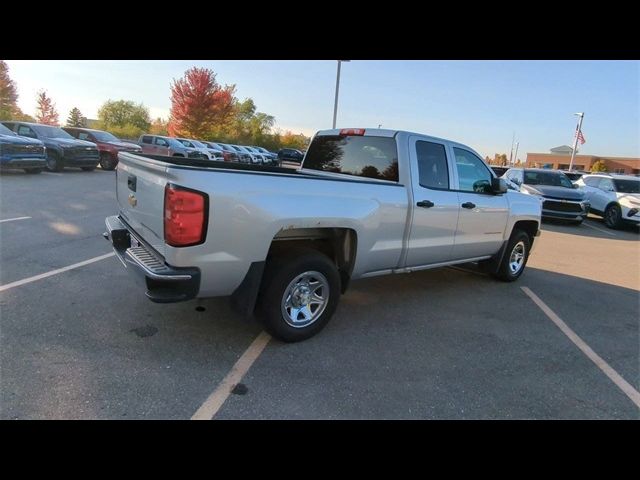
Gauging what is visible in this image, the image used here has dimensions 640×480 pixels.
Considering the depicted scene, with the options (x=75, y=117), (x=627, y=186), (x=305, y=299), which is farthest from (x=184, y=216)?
(x=75, y=117)

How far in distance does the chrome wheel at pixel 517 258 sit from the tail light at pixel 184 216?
492 centimetres

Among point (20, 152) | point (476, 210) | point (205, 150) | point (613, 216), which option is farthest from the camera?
point (205, 150)

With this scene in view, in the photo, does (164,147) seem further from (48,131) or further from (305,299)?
(305,299)

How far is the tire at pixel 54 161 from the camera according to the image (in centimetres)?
1462

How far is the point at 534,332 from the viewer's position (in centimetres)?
440

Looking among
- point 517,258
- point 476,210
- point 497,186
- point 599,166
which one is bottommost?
point 517,258

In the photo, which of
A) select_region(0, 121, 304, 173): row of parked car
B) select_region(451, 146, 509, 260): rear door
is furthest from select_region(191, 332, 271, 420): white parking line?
select_region(0, 121, 304, 173): row of parked car

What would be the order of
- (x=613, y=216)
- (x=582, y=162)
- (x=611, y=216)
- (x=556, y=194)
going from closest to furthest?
(x=556, y=194)
(x=613, y=216)
(x=611, y=216)
(x=582, y=162)

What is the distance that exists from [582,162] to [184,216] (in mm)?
79934

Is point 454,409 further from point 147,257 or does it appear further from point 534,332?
point 147,257

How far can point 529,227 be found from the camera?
249 inches

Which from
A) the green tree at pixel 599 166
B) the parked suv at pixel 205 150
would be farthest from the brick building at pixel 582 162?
the parked suv at pixel 205 150

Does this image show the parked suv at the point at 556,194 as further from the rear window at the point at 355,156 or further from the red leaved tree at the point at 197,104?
the red leaved tree at the point at 197,104

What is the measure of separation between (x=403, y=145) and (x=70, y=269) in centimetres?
428
